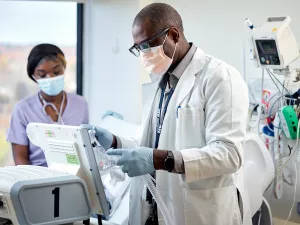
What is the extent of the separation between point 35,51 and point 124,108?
87 cm

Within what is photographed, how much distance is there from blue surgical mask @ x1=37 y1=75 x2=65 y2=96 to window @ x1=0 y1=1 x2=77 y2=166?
1.87 feet

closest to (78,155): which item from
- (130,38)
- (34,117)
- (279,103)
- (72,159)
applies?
(72,159)

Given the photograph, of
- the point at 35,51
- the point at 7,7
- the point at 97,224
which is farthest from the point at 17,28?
the point at 97,224

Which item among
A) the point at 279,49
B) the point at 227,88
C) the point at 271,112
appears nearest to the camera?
the point at 227,88

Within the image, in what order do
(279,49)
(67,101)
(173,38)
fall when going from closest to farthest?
1. (173,38)
2. (279,49)
3. (67,101)

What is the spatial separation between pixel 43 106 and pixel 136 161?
1383 mm

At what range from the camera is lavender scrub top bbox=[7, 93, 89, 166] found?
104 inches

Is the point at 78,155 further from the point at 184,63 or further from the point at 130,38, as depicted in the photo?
the point at 130,38

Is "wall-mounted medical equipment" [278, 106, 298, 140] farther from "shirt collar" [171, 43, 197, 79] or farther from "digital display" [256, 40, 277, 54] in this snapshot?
"shirt collar" [171, 43, 197, 79]

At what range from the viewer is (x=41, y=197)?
4.86 ft

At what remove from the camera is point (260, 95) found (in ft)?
8.93

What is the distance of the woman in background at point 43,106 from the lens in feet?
8.67

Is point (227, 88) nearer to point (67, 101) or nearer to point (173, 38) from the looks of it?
point (173, 38)

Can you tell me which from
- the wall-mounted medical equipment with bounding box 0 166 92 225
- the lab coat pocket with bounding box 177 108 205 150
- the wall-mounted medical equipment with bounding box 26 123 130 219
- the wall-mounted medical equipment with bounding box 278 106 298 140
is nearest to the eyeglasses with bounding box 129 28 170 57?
the lab coat pocket with bounding box 177 108 205 150
